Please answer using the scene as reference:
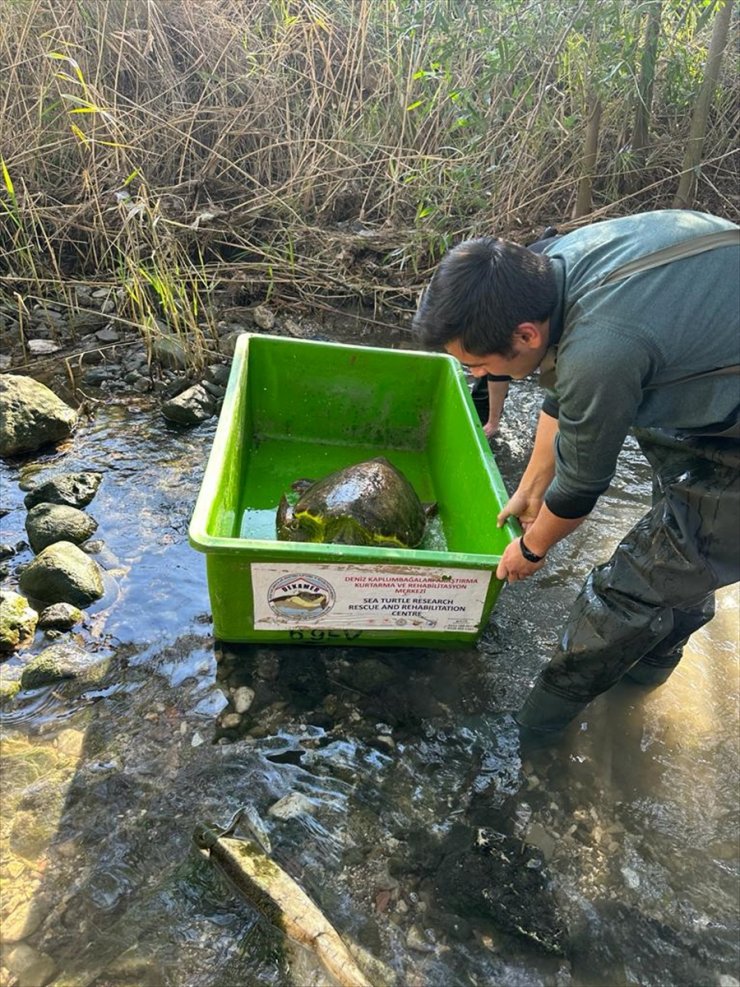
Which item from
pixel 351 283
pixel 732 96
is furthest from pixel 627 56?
pixel 351 283

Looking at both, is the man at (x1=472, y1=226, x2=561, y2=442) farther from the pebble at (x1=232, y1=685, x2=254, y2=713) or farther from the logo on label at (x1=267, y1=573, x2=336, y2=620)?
the pebble at (x1=232, y1=685, x2=254, y2=713)

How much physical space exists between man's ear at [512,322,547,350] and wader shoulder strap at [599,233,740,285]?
0.58 ft

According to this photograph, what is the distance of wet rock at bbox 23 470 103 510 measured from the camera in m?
3.00

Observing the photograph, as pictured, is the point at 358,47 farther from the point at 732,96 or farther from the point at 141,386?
the point at 141,386

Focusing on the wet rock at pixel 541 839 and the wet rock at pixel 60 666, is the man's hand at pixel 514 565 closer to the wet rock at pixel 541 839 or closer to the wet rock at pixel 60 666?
the wet rock at pixel 541 839

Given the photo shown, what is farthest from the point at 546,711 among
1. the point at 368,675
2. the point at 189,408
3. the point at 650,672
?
the point at 189,408

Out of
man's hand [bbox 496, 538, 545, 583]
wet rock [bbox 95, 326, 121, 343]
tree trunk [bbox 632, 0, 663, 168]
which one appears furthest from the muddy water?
tree trunk [bbox 632, 0, 663, 168]

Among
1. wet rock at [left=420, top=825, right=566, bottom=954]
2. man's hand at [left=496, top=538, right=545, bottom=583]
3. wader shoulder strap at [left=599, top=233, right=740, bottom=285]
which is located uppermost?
wader shoulder strap at [left=599, top=233, right=740, bottom=285]

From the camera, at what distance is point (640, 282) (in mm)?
1438

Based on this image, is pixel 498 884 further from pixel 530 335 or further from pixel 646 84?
pixel 646 84

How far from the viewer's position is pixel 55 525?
2791mm

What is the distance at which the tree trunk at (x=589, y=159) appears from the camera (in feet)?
14.6

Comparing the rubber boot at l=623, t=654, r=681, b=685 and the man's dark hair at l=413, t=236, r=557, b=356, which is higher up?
the man's dark hair at l=413, t=236, r=557, b=356

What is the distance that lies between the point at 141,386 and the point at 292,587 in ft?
7.71
